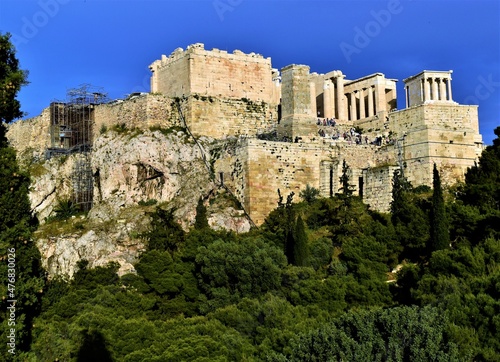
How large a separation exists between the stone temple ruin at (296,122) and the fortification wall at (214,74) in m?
0.06

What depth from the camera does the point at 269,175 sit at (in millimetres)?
46250

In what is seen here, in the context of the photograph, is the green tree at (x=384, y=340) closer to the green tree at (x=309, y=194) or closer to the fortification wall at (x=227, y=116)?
the green tree at (x=309, y=194)

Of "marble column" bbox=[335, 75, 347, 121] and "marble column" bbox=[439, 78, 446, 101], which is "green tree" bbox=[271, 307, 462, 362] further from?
"marble column" bbox=[335, 75, 347, 121]

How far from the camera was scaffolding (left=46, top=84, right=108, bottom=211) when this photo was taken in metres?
52.9

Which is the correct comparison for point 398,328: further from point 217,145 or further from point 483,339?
point 217,145

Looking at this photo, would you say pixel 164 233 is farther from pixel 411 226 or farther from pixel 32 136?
pixel 32 136

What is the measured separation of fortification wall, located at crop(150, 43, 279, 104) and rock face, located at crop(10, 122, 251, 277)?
308 centimetres

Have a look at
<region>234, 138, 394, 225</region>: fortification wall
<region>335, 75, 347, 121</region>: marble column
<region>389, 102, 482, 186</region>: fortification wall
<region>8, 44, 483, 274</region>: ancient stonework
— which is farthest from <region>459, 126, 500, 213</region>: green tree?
<region>335, 75, 347, 121</region>: marble column

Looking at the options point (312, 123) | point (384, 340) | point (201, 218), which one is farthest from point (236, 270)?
point (384, 340)

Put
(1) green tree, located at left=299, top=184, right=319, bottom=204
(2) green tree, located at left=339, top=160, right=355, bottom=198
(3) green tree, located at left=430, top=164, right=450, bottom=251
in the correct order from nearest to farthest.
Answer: (3) green tree, located at left=430, top=164, right=450, bottom=251 < (2) green tree, located at left=339, top=160, right=355, bottom=198 < (1) green tree, located at left=299, top=184, right=319, bottom=204

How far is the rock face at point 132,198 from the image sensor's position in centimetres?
4547

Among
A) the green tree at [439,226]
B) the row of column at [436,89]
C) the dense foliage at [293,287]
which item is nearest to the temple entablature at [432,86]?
the row of column at [436,89]

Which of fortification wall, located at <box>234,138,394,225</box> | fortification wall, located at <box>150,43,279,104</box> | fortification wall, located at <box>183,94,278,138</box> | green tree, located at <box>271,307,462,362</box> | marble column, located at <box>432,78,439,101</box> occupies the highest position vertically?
fortification wall, located at <box>150,43,279,104</box>

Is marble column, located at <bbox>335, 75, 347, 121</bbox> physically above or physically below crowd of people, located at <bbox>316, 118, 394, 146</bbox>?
above
